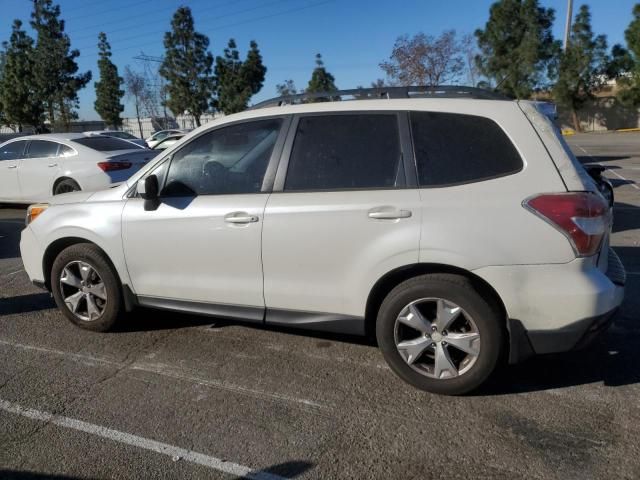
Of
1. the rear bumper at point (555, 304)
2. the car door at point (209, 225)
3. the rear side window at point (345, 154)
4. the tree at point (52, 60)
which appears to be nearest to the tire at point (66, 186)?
the car door at point (209, 225)

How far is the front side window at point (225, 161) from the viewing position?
12.2 feet

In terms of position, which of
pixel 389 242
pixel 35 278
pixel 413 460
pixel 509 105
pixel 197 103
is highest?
pixel 197 103

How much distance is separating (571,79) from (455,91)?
1620 inches

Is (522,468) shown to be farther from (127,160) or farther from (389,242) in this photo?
(127,160)

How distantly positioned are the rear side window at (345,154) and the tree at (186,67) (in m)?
46.9

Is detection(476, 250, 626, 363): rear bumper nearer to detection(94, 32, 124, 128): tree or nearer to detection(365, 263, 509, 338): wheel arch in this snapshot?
detection(365, 263, 509, 338): wheel arch

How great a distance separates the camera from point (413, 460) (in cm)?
271

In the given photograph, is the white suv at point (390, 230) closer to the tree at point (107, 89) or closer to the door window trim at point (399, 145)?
the door window trim at point (399, 145)

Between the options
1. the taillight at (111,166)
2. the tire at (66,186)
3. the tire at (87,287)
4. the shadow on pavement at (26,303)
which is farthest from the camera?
the tire at (66,186)

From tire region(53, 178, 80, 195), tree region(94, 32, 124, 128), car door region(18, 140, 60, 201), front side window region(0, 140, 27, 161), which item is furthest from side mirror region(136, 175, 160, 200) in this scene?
tree region(94, 32, 124, 128)

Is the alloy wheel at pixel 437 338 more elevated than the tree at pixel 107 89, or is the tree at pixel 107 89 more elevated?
the tree at pixel 107 89

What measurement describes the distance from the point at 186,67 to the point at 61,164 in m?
40.6

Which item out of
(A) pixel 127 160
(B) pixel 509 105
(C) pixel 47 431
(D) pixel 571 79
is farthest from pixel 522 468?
(D) pixel 571 79

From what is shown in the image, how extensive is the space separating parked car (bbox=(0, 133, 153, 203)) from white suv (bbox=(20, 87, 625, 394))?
580 centimetres
